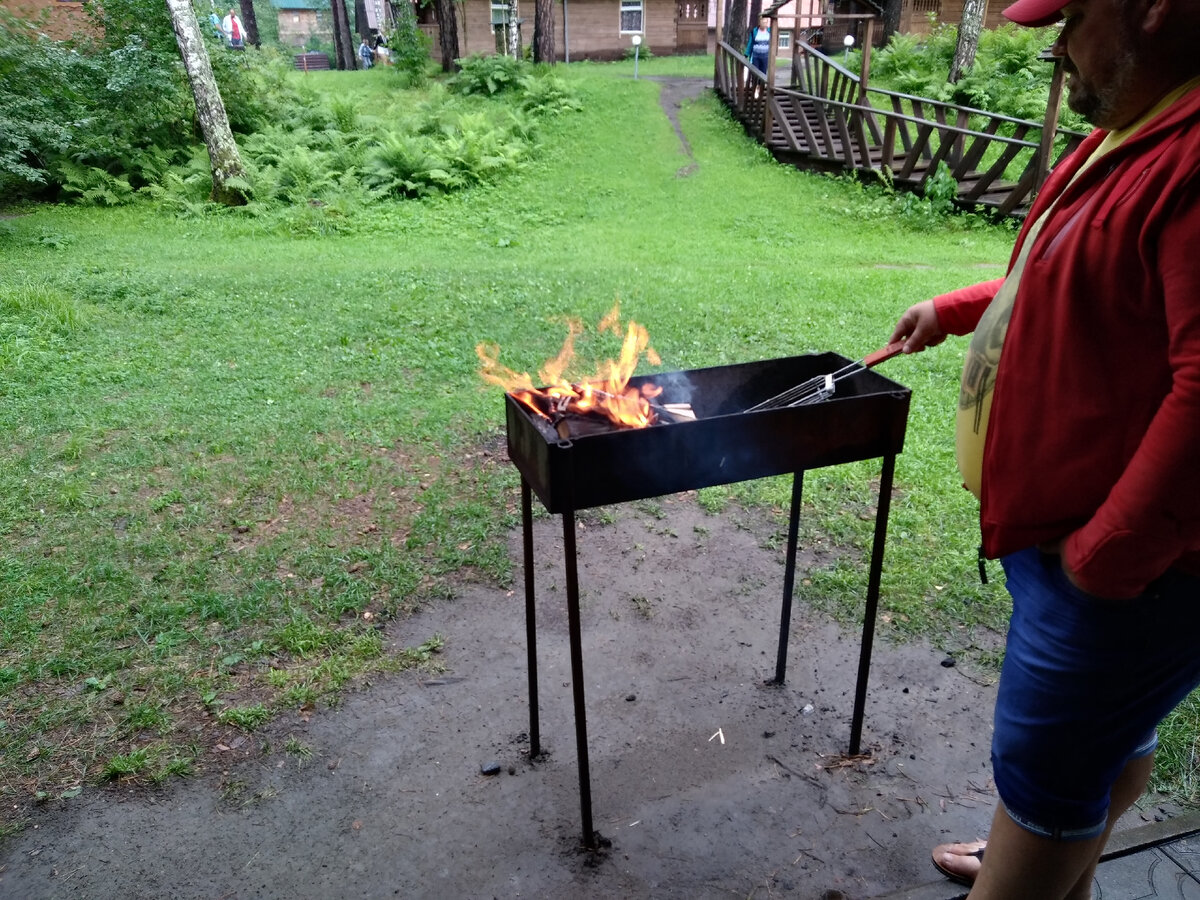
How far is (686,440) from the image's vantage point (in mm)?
2262

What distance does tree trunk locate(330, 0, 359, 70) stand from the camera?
27.5m

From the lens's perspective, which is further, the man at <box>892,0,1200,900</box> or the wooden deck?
the wooden deck

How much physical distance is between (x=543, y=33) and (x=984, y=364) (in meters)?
22.2

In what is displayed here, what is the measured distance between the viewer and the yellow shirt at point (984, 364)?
163 centimetres

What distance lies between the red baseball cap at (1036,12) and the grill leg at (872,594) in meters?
1.28

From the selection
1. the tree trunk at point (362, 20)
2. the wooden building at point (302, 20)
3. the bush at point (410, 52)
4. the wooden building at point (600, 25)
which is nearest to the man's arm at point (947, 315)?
the bush at point (410, 52)

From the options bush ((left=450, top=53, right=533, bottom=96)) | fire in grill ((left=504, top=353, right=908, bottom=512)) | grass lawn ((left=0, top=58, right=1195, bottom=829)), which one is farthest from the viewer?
bush ((left=450, top=53, right=533, bottom=96))

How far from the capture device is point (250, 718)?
3105 mm

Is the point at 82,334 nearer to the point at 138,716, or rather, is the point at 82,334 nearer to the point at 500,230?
the point at 138,716

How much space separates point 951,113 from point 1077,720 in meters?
16.9

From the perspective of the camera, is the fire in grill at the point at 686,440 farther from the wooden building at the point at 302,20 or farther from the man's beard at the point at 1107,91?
the wooden building at the point at 302,20

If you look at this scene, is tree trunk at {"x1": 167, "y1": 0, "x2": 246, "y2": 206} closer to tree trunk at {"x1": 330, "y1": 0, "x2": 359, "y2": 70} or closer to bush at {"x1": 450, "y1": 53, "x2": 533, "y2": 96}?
bush at {"x1": 450, "y1": 53, "x2": 533, "y2": 96}

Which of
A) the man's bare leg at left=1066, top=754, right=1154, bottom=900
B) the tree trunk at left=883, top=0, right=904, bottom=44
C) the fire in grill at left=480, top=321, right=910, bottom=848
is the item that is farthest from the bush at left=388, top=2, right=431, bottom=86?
the man's bare leg at left=1066, top=754, right=1154, bottom=900

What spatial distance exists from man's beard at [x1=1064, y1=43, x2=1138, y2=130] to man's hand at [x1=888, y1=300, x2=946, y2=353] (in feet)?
2.26
